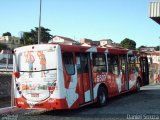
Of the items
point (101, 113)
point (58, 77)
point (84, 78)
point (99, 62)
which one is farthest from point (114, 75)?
point (58, 77)

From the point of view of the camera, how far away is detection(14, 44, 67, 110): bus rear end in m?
12.4

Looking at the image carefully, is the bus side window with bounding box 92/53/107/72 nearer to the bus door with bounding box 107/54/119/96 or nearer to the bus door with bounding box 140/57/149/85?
the bus door with bounding box 107/54/119/96

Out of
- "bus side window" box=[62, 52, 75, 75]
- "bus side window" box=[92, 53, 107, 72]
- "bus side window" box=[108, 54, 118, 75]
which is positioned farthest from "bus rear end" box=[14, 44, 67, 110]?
"bus side window" box=[108, 54, 118, 75]

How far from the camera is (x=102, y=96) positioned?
50.0 ft

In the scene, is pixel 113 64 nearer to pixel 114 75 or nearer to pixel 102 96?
pixel 114 75

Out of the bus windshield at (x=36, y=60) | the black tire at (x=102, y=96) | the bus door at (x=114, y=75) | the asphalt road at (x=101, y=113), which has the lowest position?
the asphalt road at (x=101, y=113)

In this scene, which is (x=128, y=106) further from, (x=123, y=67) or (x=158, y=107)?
(x=123, y=67)

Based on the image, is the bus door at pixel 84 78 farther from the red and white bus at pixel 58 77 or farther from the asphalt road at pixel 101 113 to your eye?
the asphalt road at pixel 101 113

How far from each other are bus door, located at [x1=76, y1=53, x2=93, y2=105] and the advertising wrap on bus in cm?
137

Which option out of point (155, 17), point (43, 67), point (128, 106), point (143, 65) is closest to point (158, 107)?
point (128, 106)

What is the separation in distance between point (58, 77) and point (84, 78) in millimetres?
1821

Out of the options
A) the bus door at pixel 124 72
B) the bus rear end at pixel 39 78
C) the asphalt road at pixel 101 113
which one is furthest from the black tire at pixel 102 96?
the bus rear end at pixel 39 78

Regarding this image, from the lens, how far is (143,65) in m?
22.2

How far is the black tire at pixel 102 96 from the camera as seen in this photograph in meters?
14.9
